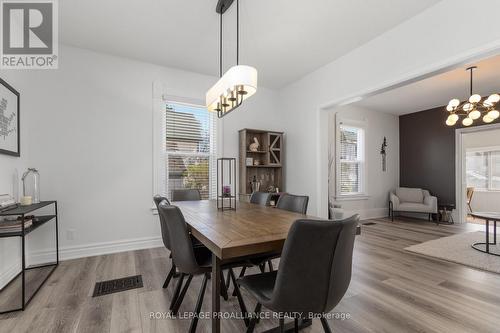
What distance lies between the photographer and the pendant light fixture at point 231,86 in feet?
6.16

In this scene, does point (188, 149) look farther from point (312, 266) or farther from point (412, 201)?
point (412, 201)

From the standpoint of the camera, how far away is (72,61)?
316 centimetres

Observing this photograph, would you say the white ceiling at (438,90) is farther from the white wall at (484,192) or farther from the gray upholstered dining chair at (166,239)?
the gray upholstered dining chair at (166,239)

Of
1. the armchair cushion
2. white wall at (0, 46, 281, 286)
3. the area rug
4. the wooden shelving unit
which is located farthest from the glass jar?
the armchair cushion

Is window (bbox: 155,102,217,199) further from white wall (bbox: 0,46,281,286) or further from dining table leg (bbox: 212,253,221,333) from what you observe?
dining table leg (bbox: 212,253,221,333)

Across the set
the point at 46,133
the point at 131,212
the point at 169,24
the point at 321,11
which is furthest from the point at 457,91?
the point at 46,133

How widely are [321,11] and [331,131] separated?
10.6ft

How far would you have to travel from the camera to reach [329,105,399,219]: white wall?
5555 mm

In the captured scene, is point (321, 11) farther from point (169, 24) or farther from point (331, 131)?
point (331, 131)

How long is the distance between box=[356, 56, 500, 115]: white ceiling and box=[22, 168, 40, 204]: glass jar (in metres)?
5.86

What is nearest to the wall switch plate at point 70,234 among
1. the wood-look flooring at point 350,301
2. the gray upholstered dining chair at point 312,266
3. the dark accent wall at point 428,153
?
the wood-look flooring at point 350,301

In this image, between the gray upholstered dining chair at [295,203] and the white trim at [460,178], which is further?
the white trim at [460,178]

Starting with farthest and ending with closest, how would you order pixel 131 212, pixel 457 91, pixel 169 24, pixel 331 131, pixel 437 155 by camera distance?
pixel 437 155, pixel 331 131, pixel 457 91, pixel 131 212, pixel 169 24

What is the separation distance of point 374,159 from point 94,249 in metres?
6.21
